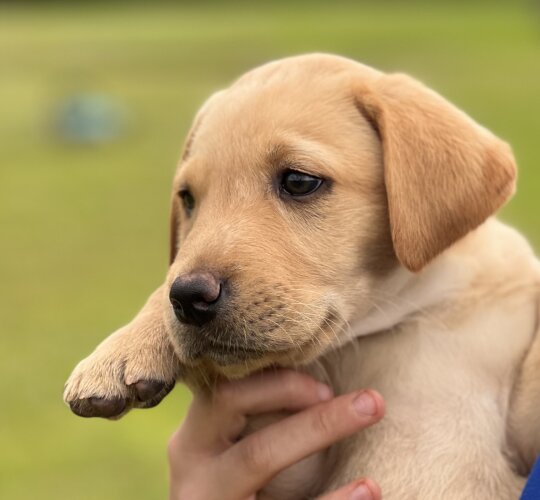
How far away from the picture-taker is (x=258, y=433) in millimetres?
3705

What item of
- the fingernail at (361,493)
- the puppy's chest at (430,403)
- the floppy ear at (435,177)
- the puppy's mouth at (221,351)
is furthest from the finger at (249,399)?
the floppy ear at (435,177)

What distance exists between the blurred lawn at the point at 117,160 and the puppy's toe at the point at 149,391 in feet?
14.5

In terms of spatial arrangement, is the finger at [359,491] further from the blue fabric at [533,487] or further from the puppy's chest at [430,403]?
the blue fabric at [533,487]

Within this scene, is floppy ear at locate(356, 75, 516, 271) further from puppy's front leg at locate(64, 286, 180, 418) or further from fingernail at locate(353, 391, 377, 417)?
puppy's front leg at locate(64, 286, 180, 418)

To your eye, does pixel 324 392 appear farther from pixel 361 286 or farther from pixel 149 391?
pixel 149 391

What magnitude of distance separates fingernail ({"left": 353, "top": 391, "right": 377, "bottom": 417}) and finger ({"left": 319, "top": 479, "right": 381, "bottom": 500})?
225mm

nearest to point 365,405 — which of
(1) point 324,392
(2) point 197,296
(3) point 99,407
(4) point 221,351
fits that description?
(1) point 324,392

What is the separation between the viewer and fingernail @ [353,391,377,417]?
3.51m

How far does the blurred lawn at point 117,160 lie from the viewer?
354 inches

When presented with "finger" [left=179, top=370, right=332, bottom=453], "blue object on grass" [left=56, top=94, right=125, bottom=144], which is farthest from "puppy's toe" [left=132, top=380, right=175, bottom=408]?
"blue object on grass" [left=56, top=94, right=125, bottom=144]

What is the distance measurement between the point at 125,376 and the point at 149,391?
99 mm

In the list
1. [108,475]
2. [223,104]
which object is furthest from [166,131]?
[223,104]

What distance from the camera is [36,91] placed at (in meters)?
28.0

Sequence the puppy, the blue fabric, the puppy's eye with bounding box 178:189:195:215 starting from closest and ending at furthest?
the blue fabric < the puppy < the puppy's eye with bounding box 178:189:195:215
